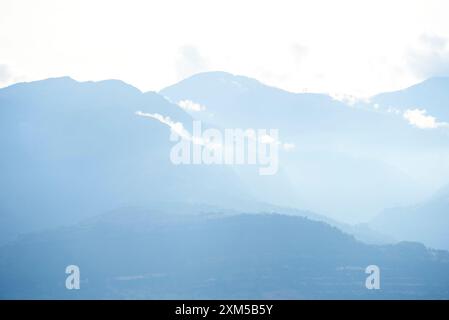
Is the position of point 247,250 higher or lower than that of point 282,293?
higher

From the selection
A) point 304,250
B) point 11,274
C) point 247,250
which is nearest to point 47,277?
point 11,274

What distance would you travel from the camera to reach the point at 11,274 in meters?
195

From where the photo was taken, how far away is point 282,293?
17488cm
